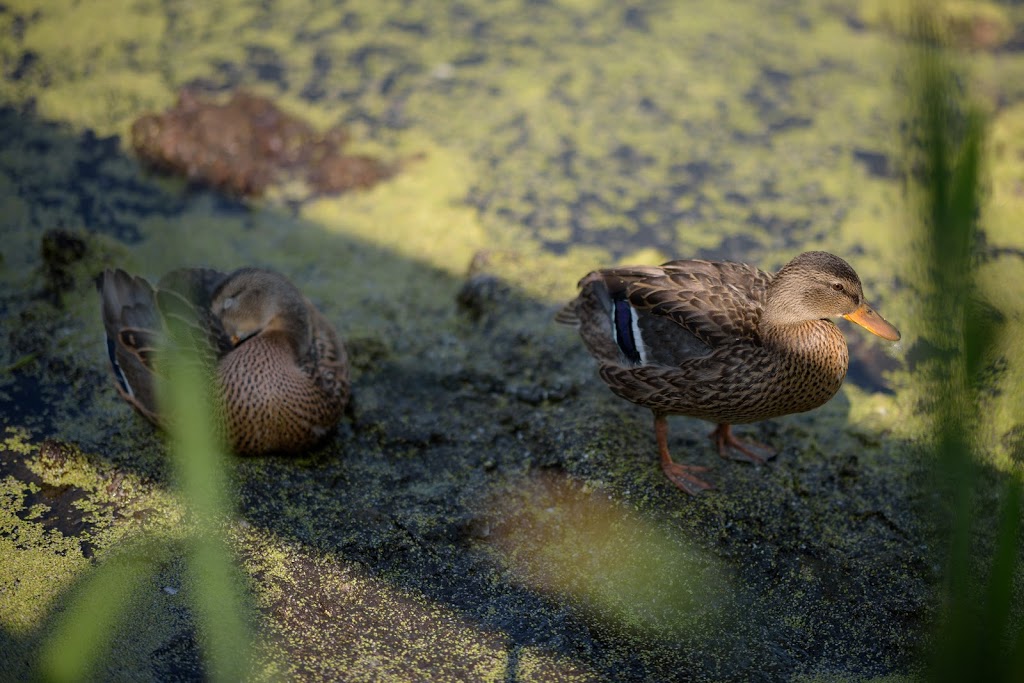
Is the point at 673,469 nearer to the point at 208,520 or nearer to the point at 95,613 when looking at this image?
the point at 95,613

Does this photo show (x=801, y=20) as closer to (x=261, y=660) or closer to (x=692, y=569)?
(x=692, y=569)

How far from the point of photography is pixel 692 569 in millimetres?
2926

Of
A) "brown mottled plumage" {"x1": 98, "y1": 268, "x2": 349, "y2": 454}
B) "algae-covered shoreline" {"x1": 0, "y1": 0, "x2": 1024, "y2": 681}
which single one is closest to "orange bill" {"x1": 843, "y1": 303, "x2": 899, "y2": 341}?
"algae-covered shoreline" {"x1": 0, "y1": 0, "x2": 1024, "y2": 681}

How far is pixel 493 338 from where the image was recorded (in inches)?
159

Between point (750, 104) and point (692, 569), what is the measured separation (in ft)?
11.5

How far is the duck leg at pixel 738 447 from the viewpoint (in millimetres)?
3414

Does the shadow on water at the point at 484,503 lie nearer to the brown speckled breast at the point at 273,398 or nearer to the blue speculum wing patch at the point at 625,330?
the brown speckled breast at the point at 273,398

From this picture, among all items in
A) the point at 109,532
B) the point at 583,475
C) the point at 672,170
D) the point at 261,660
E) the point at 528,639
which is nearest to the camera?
the point at 261,660

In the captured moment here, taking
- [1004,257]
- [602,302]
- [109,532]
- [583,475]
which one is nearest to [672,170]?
[1004,257]

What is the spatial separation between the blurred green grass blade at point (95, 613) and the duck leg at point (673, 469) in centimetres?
171

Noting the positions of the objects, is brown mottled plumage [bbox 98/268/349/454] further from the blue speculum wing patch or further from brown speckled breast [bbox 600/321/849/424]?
brown speckled breast [bbox 600/321/849/424]

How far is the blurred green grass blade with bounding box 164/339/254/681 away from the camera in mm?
850

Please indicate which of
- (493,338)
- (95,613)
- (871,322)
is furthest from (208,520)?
(493,338)

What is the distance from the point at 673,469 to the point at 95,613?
6.24 ft
